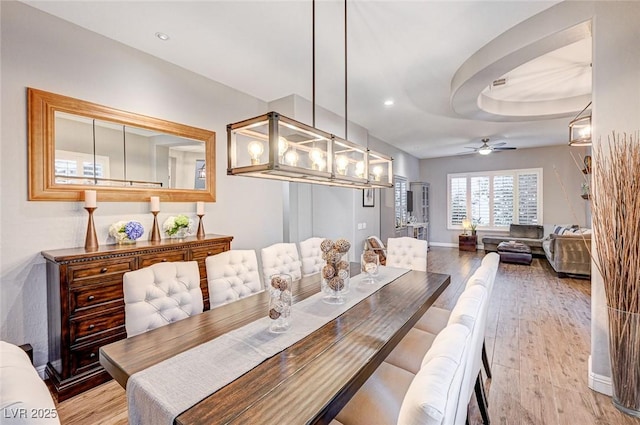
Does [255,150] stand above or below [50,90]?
below

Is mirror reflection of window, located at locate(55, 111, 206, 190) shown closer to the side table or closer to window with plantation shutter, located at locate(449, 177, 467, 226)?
the side table

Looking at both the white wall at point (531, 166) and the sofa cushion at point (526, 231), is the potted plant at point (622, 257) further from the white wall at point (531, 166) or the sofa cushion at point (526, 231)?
the sofa cushion at point (526, 231)

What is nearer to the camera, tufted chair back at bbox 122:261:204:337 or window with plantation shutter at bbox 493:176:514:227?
tufted chair back at bbox 122:261:204:337

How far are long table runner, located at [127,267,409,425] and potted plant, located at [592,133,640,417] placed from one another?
74.6 inches

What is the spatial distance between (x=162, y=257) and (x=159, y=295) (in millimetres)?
1016

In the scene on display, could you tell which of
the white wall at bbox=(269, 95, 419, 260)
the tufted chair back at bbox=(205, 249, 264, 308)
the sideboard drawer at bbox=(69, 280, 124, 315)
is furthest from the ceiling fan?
the sideboard drawer at bbox=(69, 280, 124, 315)

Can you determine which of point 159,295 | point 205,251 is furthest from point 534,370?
point 205,251

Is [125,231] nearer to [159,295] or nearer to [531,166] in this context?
[159,295]

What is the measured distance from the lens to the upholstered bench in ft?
22.0

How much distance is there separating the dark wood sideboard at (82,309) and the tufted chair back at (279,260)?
1.08m

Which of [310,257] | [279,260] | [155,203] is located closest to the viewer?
[279,260]

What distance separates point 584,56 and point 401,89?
2.04m

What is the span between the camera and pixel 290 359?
1.29 metres

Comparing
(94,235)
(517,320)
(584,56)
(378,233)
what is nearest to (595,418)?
(517,320)
